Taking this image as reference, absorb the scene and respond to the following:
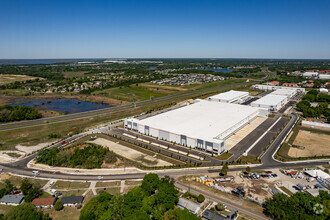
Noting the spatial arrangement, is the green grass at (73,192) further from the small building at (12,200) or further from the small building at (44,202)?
the small building at (12,200)

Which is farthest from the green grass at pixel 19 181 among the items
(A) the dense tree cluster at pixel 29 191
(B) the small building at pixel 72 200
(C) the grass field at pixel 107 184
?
(C) the grass field at pixel 107 184

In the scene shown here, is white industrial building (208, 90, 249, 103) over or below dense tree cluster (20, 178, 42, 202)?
→ over

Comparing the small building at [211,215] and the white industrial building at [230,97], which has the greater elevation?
the white industrial building at [230,97]

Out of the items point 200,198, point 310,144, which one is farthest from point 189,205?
point 310,144

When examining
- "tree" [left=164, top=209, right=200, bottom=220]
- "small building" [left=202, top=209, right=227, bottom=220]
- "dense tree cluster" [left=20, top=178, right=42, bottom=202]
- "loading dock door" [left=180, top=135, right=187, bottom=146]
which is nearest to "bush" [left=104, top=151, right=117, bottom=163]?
"dense tree cluster" [left=20, top=178, right=42, bottom=202]

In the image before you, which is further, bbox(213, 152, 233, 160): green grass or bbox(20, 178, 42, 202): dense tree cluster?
bbox(213, 152, 233, 160): green grass

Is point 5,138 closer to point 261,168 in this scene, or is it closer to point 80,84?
point 261,168

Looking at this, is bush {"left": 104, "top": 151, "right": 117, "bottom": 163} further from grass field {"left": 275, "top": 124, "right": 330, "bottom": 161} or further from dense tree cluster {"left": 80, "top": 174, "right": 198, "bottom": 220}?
grass field {"left": 275, "top": 124, "right": 330, "bottom": 161}
